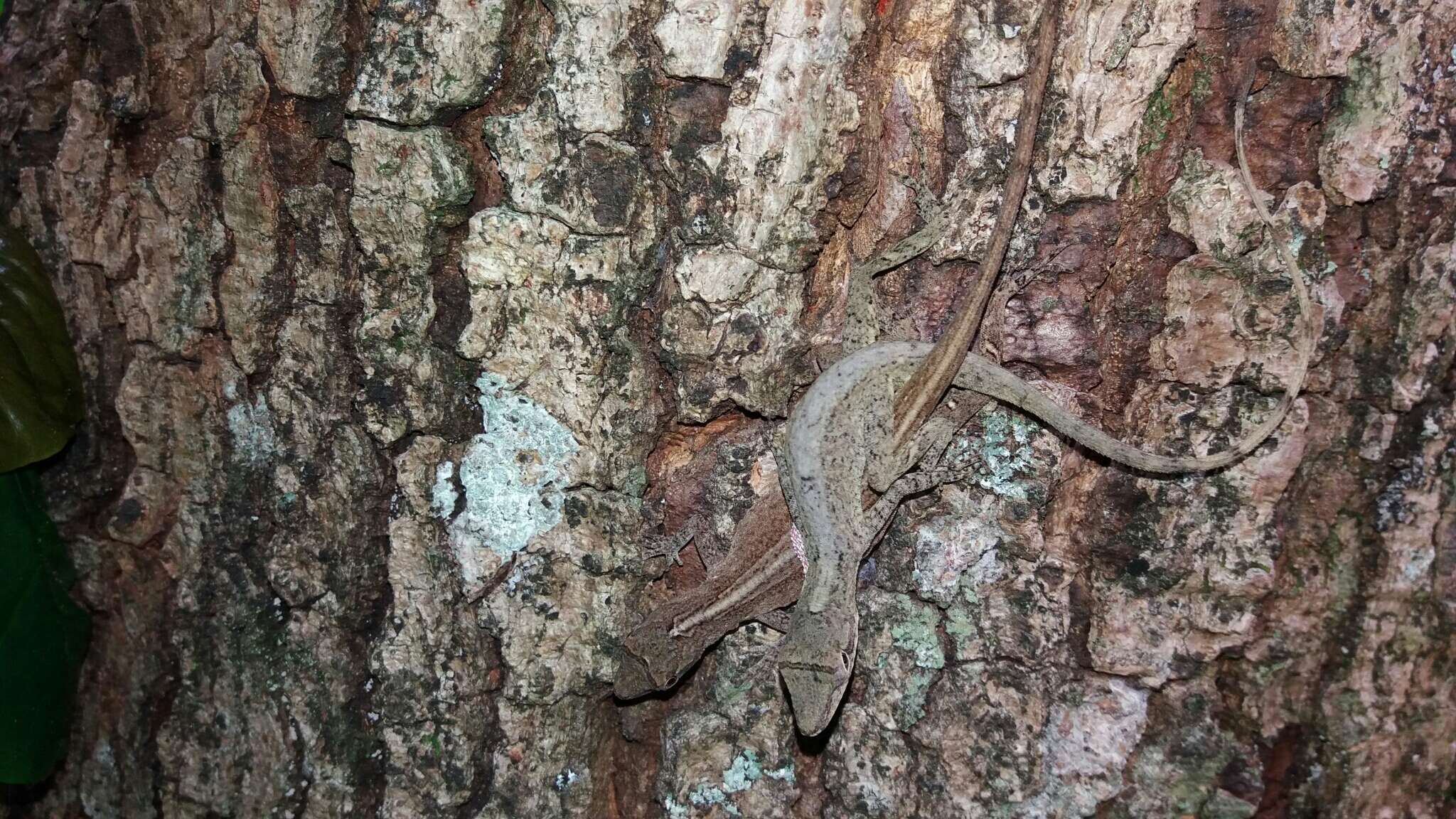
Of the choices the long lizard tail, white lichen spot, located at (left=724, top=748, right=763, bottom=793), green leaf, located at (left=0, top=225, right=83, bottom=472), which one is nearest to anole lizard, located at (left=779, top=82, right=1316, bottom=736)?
the long lizard tail

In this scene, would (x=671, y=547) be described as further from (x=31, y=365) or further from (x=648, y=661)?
(x=31, y=365)

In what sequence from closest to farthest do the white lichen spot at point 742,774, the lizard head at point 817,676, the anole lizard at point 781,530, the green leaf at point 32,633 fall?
the anole lizard at point 781,530 < the lizard head at point 817,676 < the white lichen spot at point 742,774 < the green leaf at point 32,633

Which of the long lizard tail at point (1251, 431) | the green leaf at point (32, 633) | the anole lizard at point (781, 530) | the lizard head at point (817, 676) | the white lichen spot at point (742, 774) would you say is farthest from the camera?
the green leaf at point (32, 633)

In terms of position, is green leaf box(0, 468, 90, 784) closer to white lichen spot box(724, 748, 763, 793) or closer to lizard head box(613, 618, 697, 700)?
lizard head box(613, 618, 697, 700)

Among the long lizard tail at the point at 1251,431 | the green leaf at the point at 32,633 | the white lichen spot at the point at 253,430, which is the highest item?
the long lizard tail at the point at 1251,431

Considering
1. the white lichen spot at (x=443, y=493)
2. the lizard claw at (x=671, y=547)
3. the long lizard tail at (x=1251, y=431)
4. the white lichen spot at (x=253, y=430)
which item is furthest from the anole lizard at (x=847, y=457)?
the white lichen spot at (x=253, y=430)

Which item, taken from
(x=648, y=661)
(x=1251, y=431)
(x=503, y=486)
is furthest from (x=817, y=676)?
(x=1251, y=431)

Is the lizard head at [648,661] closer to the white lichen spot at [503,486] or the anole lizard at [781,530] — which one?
the anole lizard at [781,530]

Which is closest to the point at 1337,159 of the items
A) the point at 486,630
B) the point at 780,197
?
the point at 780,197
